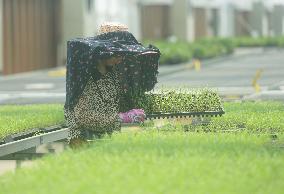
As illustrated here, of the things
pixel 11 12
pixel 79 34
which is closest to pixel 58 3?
pixel 79 34

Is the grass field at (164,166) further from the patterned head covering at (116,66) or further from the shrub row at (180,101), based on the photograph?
the shrub row at (180,101)

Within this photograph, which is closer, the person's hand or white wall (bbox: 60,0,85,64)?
the person's hand

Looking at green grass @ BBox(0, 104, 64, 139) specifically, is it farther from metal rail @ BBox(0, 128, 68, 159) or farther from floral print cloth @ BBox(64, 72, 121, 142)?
floral print cloth @ BBox(64, 72, 121, 142)

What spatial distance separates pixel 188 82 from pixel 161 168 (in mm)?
25649

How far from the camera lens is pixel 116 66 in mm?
14055

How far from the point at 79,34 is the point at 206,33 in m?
27.7

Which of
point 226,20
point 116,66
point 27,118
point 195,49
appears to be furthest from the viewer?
point 226,20

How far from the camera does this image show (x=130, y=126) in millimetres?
15602

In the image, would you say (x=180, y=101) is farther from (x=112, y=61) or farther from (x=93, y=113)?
(x=93, y=113)

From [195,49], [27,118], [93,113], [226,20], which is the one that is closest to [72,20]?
[195,49]

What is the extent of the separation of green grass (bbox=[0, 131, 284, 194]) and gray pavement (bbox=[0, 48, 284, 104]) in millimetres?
12917

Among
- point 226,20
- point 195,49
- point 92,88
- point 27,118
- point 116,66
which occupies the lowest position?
point 195,49

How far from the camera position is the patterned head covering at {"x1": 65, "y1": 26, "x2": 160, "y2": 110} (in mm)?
13430

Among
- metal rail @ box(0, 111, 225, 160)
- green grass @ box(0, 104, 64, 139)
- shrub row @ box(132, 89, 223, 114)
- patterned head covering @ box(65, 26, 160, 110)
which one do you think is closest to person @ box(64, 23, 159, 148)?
patterned head covering @ box(65, 26, 160, 110)
